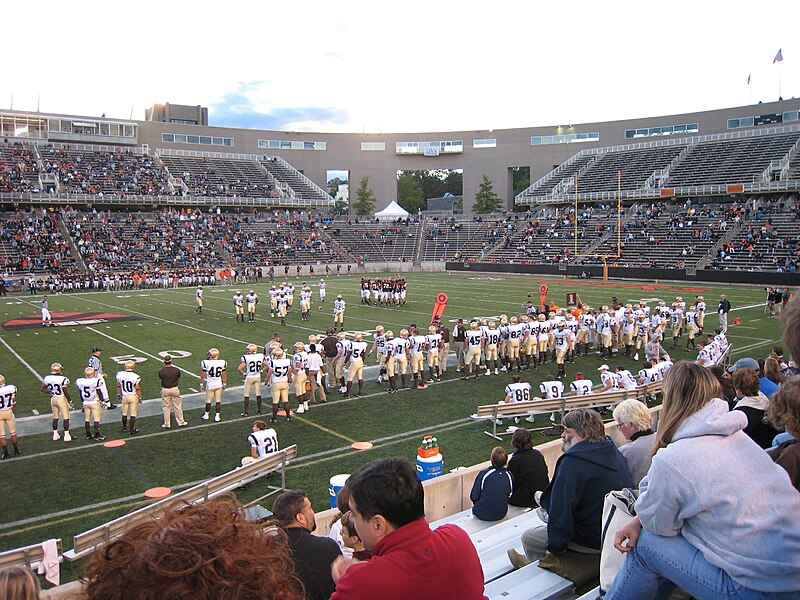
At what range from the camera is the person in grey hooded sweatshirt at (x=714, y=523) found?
249 centimetres

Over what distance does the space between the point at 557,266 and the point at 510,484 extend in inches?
1672

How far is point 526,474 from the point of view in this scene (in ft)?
20.7

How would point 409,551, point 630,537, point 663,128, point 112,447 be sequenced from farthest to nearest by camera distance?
point 663,128, point 112,447, point 630,537, point 409,551

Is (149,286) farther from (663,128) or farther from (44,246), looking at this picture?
(663,128)

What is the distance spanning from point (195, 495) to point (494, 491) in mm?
3240

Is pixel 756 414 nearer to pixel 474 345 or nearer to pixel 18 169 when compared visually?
pixel 474 345

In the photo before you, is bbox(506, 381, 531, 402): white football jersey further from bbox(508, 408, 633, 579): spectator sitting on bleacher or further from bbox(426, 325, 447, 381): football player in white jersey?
bbox(508, 408, 633, 579): spectator sitting on bleacher

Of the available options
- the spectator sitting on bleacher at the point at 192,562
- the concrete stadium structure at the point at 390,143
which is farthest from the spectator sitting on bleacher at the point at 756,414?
the concrete stadium structure at the point at 390,143

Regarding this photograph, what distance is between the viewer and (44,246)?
4538 cm

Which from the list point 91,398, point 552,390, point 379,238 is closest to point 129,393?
point 91,398

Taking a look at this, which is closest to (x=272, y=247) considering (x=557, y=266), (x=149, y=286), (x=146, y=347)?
(x=149, y=286)

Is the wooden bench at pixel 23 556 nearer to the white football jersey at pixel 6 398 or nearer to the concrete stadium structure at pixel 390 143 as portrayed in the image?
the white football jersey at pixel 6 398

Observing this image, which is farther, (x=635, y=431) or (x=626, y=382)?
(x=626, y=382)

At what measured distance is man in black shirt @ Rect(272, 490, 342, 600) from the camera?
10.5ft
